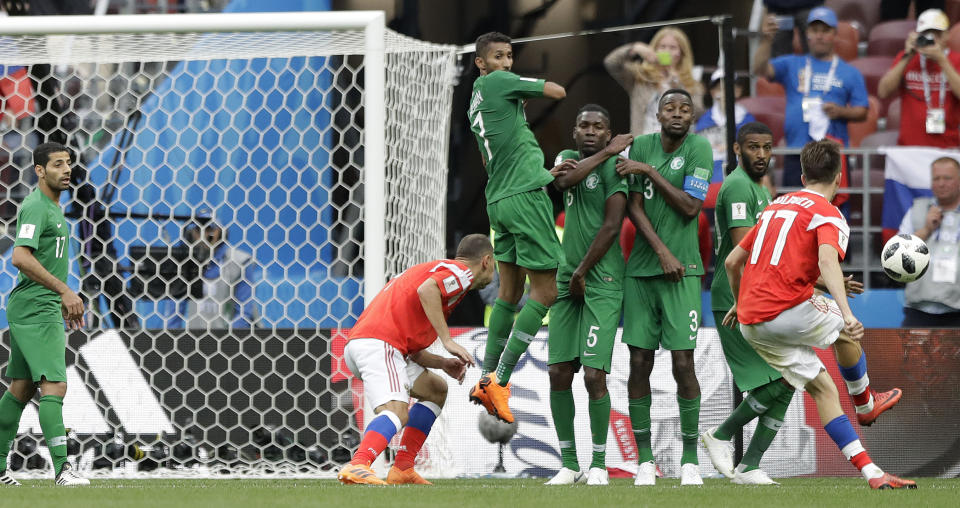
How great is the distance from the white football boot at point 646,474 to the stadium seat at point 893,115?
5.08 meters

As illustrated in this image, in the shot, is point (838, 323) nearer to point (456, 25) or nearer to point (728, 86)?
point (728, 86)

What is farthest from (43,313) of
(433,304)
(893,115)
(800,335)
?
(893,115)

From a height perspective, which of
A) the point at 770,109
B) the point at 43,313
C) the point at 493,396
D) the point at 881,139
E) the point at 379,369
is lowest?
the point at 493,396

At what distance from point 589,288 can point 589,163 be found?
662mm

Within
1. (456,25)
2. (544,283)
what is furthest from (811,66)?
(544,283)

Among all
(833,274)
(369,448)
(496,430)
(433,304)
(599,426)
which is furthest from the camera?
(496,430)

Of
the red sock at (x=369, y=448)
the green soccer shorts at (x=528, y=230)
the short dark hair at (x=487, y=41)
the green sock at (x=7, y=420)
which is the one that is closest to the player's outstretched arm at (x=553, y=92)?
the short dark hair at (x=487, y=41)

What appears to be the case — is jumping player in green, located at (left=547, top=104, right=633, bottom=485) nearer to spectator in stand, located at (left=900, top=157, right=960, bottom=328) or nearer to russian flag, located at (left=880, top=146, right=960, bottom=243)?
spectator in stand, located at (left=900, top=157, right=960, bottom=328)

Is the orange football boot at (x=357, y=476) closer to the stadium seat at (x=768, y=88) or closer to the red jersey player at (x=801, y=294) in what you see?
the red jersey player at (x=801, y=294)

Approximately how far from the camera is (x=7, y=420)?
6.52 meters

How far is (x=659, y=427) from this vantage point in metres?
7.53

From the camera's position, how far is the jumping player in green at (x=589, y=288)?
6.40 metres

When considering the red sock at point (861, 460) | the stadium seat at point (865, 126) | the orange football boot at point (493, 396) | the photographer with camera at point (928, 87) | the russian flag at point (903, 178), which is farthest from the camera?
the stadium seat at point (865, 126)

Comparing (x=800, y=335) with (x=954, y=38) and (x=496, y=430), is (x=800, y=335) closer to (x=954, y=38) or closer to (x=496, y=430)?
(x=496, y=430)
